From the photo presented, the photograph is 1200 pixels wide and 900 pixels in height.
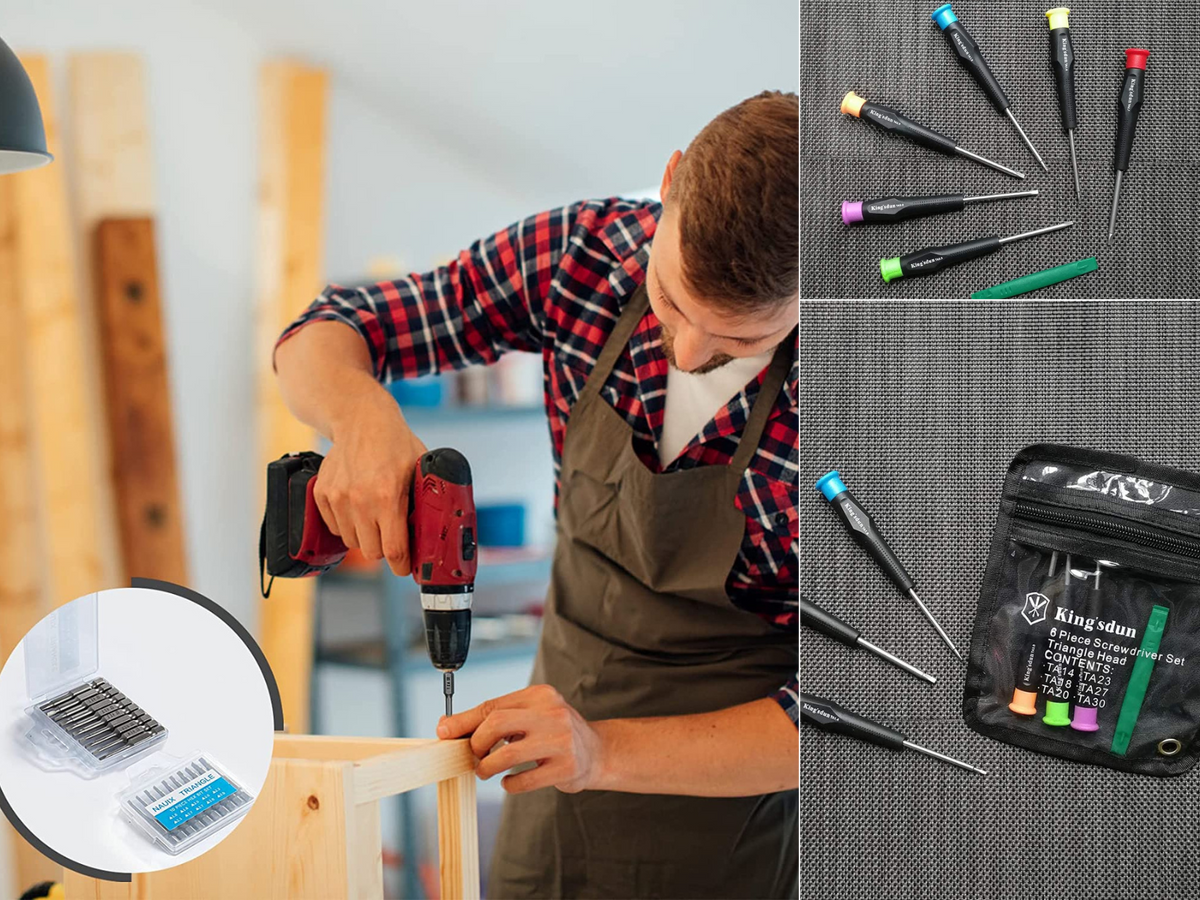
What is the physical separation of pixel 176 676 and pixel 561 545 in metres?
0.75

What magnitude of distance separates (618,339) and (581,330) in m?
0.07

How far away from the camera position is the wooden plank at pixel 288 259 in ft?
9.66

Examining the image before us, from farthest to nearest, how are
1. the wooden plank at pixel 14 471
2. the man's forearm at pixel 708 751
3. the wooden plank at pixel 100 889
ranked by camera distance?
the wooden plank at pixel 14 471 < the man's forearm at pixel 708 751 < the wooden plank at pixel 100 889

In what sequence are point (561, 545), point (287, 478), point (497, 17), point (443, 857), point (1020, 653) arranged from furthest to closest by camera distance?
point (497, 17) < point (561, 545) < point (287, 478) < point (443, 857) < point (1020, 653)

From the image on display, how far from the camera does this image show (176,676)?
80cm

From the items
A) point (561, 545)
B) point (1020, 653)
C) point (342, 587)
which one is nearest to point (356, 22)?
point (342, 587)

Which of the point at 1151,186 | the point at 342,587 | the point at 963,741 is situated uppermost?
the point at 1151,186

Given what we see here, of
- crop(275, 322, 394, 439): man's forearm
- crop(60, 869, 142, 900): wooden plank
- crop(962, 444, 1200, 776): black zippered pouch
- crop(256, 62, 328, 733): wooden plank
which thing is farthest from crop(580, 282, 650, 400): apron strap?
crop(256, 62, 328, 733): wooden plank

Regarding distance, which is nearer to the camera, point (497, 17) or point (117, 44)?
point (497, 17)

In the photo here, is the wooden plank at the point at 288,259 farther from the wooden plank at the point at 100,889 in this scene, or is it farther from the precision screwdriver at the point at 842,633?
the precision screwdriver at the point at 842,633

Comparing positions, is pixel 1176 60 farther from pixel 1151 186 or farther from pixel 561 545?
pixel 561 545

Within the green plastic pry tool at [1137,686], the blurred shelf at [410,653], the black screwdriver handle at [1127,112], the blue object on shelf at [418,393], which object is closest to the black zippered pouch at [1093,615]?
the green plastic pry tool at [1137,686]

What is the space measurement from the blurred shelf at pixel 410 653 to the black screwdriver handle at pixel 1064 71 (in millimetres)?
2434

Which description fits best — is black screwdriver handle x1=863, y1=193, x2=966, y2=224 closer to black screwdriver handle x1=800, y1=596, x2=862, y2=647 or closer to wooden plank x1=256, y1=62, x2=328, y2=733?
black screwdriver handle x1=800, y1=596, x2=862, y2=647
